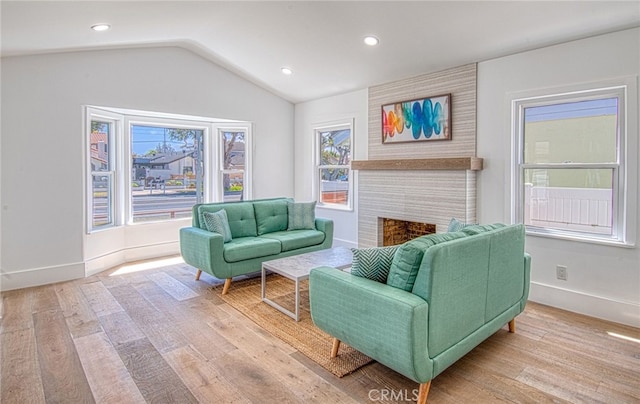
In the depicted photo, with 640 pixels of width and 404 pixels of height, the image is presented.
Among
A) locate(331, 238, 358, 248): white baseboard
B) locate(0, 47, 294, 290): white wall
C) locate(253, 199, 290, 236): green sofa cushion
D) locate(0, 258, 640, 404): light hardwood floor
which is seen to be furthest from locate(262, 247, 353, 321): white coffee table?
locate(0, 47, 294, 290): white wall

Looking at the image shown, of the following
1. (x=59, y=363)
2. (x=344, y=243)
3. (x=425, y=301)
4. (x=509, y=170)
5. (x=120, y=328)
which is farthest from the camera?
(x=344, y=243)

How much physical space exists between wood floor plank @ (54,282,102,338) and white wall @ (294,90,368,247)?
346 centimetres

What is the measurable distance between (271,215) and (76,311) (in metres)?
2.33

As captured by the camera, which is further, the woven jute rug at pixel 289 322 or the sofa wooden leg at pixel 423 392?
the woven jute rug at pixel 289 322

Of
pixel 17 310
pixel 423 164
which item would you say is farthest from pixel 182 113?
pixel 423 164

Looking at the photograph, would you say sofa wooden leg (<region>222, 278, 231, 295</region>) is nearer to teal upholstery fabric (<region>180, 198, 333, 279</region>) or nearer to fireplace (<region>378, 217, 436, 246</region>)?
teal upholstery fabric (<region>180, 198, 333, 279</region>)

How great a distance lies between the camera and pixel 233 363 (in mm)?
2475

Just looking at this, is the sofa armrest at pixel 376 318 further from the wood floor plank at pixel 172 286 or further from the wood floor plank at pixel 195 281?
the wood floor plank at pixel 172 286

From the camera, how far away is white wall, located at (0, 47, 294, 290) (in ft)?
12.7

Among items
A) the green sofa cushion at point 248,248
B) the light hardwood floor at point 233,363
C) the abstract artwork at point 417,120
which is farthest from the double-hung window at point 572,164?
the green sofa cushion at point 248,248

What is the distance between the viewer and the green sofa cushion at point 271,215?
185 inches

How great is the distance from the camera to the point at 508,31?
3318 mm

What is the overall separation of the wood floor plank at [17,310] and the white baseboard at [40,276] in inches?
4.1

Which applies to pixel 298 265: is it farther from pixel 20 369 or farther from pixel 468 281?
pixel 20 369
